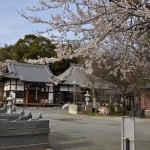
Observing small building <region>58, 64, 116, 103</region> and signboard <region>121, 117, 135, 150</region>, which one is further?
small building <region>58, 64, 116, 103</region>

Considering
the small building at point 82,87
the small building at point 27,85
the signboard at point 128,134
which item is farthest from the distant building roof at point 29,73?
the signboard at point 128,134

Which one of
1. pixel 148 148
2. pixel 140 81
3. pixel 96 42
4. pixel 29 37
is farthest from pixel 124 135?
pixel 29 37

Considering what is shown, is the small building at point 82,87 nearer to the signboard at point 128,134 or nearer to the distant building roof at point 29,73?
the distant building roof at point 29,73

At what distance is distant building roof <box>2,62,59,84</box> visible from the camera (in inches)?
1908

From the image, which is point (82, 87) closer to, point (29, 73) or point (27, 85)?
point (27, 85)

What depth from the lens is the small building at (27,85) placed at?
48.1m

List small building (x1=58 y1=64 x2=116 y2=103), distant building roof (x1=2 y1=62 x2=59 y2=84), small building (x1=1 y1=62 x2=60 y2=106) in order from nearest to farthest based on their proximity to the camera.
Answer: small building (x1=58 y1=64 x2=116 y2=103)
small building (x1=1 y1=62 x2=60 y2=106)
distant building roof (x1=2 y1=62 x2=59 y2=84)

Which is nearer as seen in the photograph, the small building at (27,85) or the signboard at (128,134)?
the signboard at (128,134)

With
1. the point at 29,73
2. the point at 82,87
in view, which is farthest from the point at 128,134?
the point at 29,73

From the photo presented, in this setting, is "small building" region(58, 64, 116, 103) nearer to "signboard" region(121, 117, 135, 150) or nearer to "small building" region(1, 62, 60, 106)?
"small building" region(1, 62, 60, 106)

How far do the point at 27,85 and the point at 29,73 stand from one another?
3.15 metres

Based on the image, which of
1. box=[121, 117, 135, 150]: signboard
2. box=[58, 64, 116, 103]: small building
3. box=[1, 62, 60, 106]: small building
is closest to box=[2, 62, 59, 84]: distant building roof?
box=[1, 62, 60, 106]: small building

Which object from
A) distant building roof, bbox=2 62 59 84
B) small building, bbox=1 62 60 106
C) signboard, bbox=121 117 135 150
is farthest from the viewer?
distant building roof, bbox=2 62 59 84

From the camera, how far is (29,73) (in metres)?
51.5
